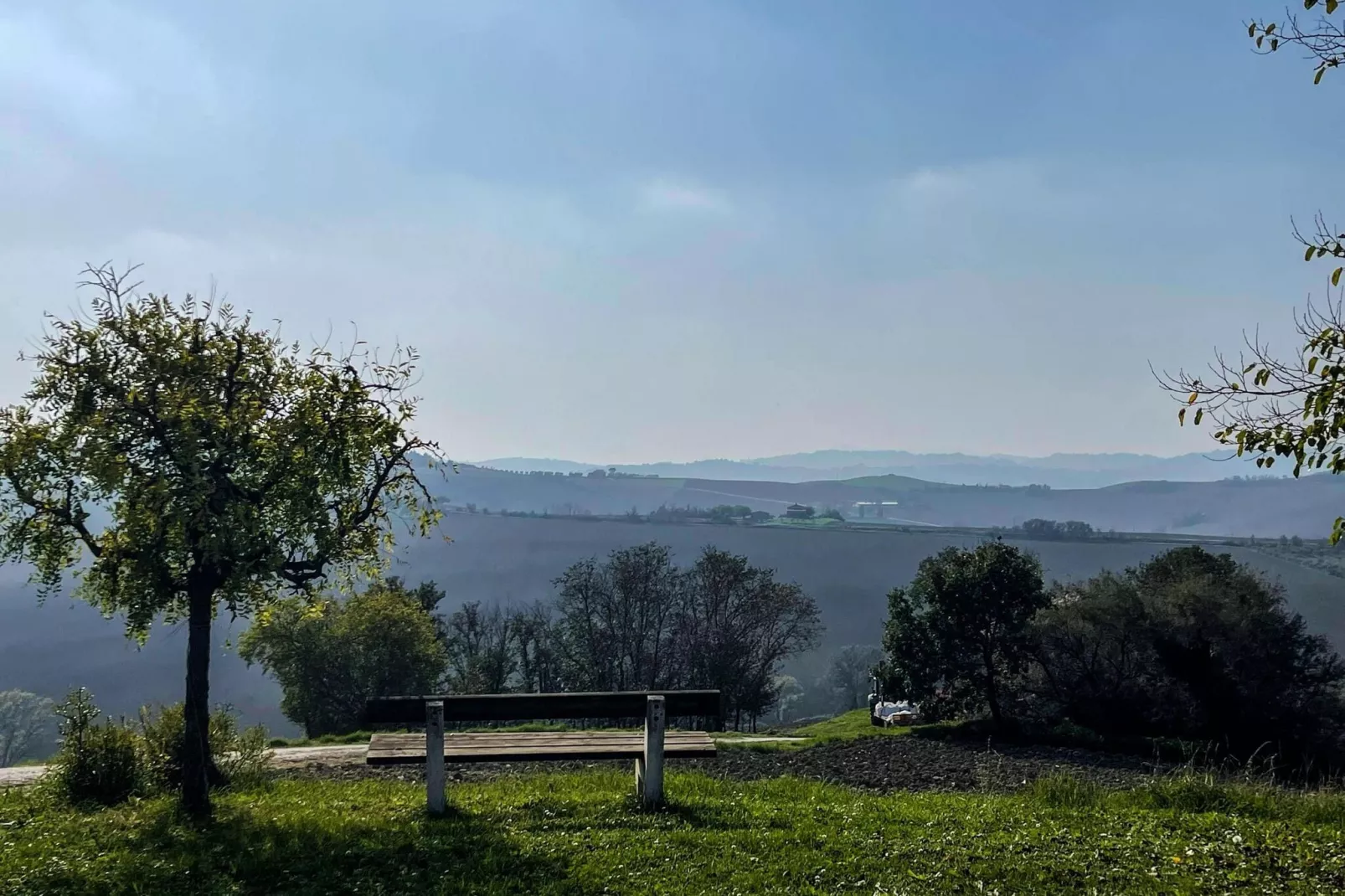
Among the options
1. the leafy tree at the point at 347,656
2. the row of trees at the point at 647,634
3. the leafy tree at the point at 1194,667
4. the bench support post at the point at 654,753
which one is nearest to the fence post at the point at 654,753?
the bench support post at the point at 654,753

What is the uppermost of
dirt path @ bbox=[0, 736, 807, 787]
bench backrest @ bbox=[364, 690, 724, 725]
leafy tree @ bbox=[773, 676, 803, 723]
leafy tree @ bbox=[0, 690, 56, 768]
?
bench backrest @ bbox=[364, 690, 724, 725]

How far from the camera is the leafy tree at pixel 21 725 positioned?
67.7 m

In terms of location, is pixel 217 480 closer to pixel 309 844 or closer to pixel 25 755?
pixel 309 844

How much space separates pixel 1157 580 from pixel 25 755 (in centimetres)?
8132

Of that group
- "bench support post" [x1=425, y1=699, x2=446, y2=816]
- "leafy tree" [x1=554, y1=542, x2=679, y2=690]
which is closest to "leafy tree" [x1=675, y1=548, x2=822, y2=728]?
"leafy tree" [x1=554, y1=542, x2=679, y2=690]

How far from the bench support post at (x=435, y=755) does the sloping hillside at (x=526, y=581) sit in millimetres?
79512

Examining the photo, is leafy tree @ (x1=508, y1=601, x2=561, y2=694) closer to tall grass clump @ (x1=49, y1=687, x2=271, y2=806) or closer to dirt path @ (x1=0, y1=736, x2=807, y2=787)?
dirt path @ (x1=0, y1=736, x2=807, y2=787)

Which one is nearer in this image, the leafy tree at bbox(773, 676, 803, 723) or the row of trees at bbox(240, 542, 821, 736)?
the row of trees at bbox(240, 542, 821, 736)

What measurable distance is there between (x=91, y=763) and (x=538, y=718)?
4.80 m

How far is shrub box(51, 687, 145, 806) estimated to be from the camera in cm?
841

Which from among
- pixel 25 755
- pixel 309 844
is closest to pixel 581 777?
pixel 309 844

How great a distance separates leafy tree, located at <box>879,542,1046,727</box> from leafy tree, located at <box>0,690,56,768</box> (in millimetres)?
69460

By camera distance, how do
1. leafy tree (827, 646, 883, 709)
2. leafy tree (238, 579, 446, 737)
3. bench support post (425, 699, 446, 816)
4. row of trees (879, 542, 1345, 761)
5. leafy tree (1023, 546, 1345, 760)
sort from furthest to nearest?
1. leafy tree (827, 646, 883, 709)
2. leafy tree (238, 579, 446, 737)
3. row of trees (879, 542, 1345, 761)
4. leafy tree (1023, 546, 1345, 760)
5. bench support post (425, 699, 446, 816)

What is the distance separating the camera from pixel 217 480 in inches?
313
